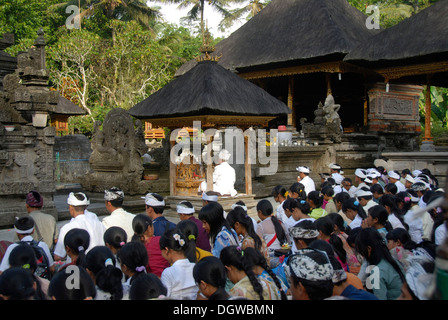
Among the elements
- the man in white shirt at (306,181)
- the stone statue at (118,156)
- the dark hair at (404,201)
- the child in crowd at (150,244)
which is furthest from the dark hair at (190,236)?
the stone statue at (118,156)

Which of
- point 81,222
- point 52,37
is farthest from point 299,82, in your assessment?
point 81,222

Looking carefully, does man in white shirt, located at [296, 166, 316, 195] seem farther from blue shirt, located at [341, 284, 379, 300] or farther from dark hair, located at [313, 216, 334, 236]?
blue shirt, located at [341, 284, 379, 300]

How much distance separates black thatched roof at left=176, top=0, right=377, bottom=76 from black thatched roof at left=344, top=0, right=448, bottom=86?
3.20 meters

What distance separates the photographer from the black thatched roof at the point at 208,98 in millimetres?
9945

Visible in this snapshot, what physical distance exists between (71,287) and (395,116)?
67.2ft

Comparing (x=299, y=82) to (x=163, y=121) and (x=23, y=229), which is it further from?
(x=23, y=229)

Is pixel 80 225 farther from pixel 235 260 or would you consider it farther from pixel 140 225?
pixel 235 260

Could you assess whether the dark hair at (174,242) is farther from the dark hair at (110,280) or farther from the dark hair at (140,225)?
the dark hair at (140,225)

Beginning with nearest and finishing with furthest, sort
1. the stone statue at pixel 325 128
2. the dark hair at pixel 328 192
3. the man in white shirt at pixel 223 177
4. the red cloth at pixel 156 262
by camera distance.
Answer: the red cloth at pixel 156 262 → the dark hair at pixel 328 192 → the man in white shirt at pixel 223 177 → the stone statue at pixel 325 128

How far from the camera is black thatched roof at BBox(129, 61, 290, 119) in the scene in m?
9.95

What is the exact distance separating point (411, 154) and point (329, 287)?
13577 millimetres

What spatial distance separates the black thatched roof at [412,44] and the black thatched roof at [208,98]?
6.35 meters

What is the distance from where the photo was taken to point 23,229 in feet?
15.7

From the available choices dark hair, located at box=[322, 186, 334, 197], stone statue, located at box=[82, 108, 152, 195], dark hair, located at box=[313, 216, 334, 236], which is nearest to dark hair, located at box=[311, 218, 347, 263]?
dark hair, located at box=[313, 216, 334, 236]
